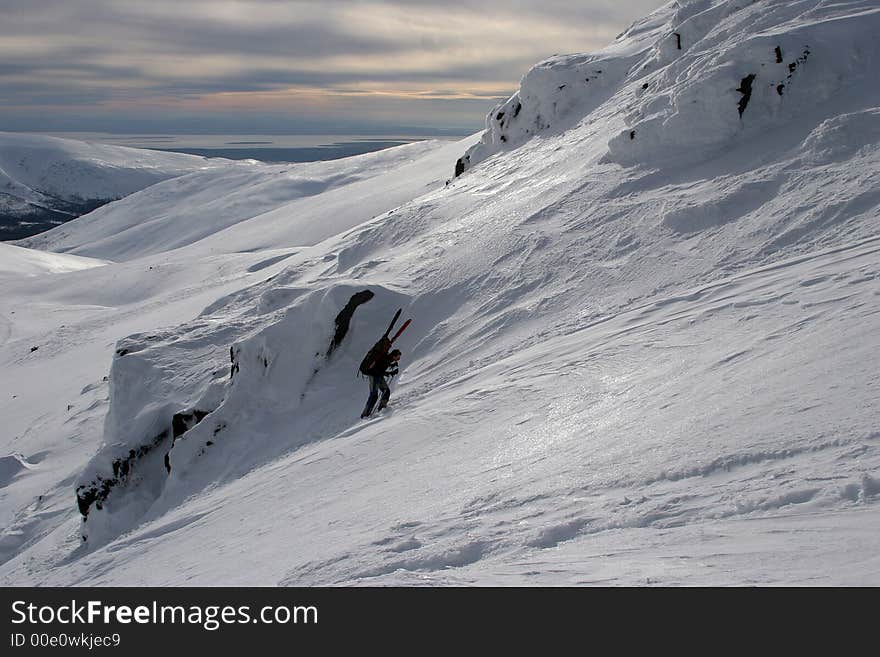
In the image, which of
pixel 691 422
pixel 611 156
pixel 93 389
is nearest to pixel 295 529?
pixel 691 422

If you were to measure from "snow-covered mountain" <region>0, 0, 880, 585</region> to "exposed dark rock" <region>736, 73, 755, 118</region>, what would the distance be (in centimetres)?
5

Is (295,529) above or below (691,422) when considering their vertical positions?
below

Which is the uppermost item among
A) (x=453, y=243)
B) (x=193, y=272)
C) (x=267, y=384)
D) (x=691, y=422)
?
(x=193, y=272)

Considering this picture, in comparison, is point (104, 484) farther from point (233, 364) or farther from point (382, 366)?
point (382, 366)

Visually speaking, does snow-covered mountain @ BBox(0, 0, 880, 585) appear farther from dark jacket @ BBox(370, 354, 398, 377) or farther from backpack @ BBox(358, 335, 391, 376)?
backpack @ BBox(358, 335, 391, 376)

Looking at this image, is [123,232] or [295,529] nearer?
[295,529]

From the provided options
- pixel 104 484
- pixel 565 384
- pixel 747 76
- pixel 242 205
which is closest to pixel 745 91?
pixel 747 76

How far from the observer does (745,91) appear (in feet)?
59.7

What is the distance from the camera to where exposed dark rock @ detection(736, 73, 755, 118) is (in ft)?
59.7

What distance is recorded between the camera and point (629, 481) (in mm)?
7117

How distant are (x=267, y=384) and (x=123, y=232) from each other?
13360 centimetres

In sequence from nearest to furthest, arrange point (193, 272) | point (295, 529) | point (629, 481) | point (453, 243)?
1. point (629, 481)
2. point (295, 529)
3. point (453, 243)
4. point (193, 272)

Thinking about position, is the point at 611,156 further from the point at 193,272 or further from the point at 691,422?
the point at 193,272
